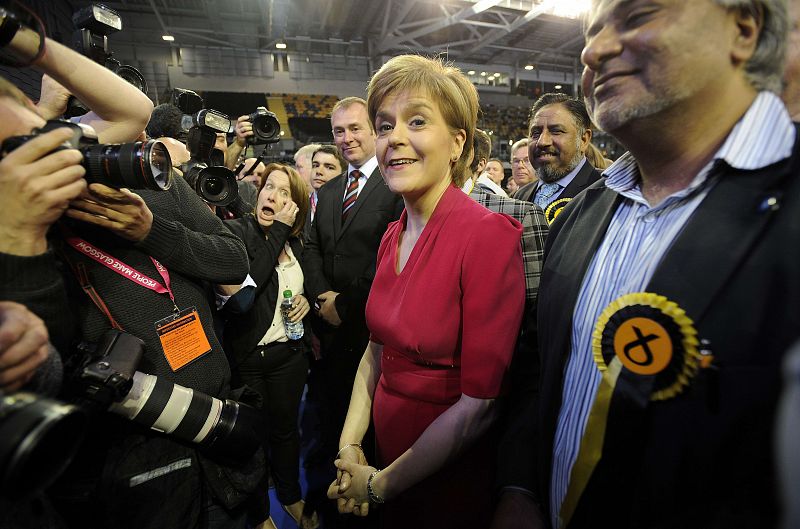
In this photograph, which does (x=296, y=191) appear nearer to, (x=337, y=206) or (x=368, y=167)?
(x=337, y=206)

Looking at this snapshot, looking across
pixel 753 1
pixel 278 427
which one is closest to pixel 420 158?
pixel 753 1

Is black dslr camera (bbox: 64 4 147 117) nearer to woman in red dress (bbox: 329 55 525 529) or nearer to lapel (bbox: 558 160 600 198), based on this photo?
woman in red dress (bbox: 329 55 525 529)

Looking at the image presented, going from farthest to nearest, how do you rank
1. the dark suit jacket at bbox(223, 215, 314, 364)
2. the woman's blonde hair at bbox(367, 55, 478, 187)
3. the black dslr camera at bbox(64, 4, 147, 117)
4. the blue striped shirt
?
1. the dark suit jacket at bbox(223, 215, 314, 364)
2. the woman's blonde hair at bbox(367, 55, 478, 187)
3. the black dslr camera at bbox(64, 4, 147, 117)
4. the blue striped shirt

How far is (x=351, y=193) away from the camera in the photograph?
2578 millimetres

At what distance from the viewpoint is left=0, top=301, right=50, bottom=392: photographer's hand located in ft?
1.42

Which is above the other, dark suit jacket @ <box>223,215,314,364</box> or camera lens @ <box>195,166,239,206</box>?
camera lens @ <box>195,166,239,206</box>

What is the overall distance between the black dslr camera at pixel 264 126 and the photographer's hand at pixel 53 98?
1468 millimetres

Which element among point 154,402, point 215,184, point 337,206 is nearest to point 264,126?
point 337,206

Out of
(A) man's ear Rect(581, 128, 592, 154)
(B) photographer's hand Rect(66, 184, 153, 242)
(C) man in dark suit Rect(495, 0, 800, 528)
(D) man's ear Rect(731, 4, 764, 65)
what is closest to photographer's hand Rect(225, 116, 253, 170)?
(B) photographer's hand Rect(66, 184, 153, 242)

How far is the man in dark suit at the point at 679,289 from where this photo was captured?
1.95 feet

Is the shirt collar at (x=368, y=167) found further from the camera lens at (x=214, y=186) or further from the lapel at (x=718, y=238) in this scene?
the lapel at (x=718, y=238)

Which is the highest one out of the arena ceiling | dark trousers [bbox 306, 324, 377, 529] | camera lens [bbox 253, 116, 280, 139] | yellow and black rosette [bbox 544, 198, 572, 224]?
the arena ceiling

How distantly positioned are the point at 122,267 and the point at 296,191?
1441 mm

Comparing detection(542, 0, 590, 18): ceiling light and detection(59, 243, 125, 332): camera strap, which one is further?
detection(542, 0, 590, 18): ceiling light
